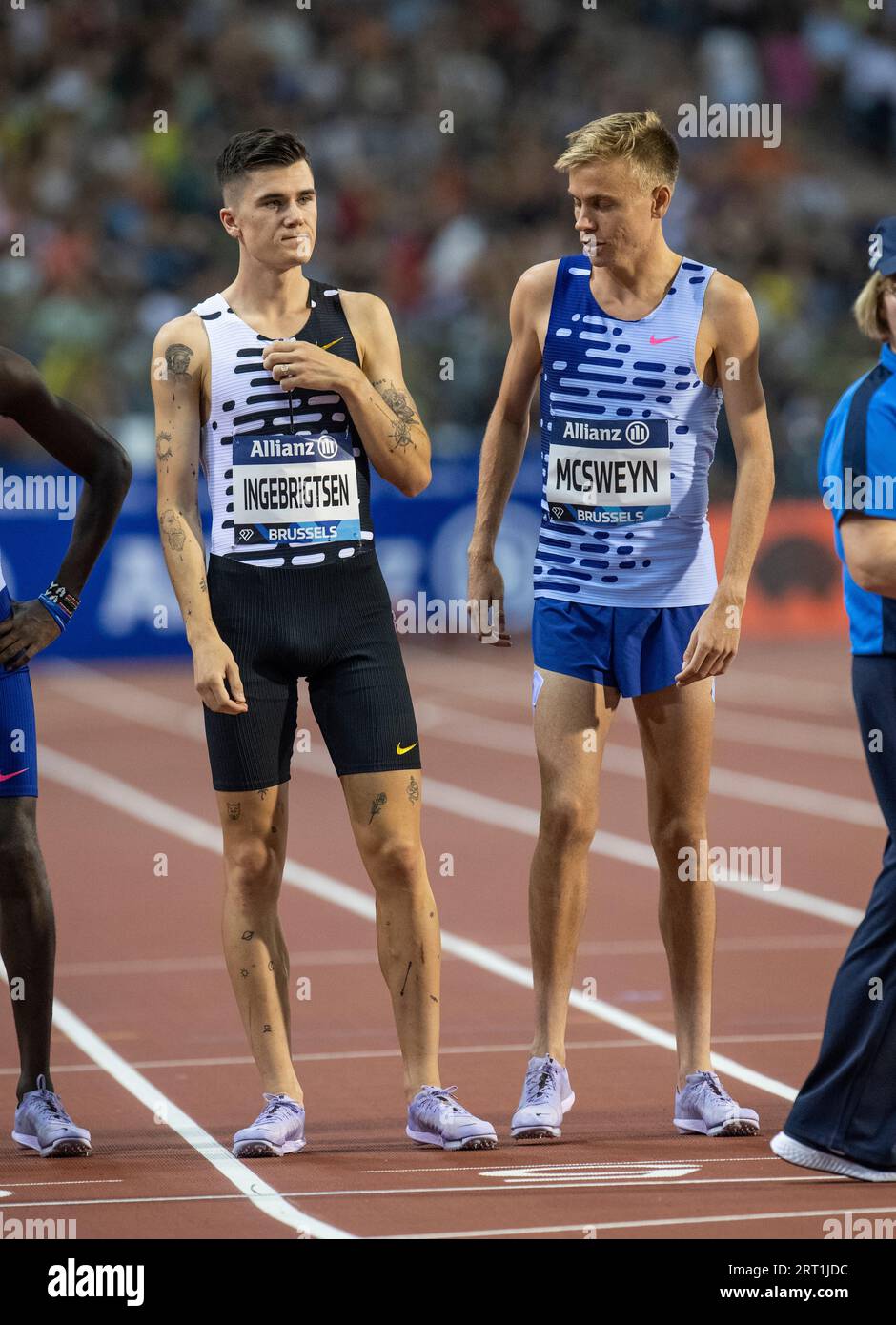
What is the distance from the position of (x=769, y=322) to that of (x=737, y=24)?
460 cm

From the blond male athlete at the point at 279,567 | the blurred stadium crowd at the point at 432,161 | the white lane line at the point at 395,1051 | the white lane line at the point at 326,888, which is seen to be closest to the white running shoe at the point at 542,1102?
the blond male athlete at the point at 279,567

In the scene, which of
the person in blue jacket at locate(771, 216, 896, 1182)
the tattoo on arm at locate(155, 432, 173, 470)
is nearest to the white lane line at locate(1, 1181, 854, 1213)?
the person in blue jacket at locate(771, 216, 896, 1182)

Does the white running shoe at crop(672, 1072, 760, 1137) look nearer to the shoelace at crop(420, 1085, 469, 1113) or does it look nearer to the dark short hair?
the shoelace at crop(420, 1085, 469, 1113)

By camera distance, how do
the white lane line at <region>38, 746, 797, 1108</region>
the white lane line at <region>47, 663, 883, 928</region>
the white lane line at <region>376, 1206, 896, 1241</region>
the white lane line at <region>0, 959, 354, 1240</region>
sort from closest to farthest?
the white lane line at <region>376, 1206, 896, 1241</region> → the white lane line at <region>0, 959, 354, 1240</region> → the white lane line at <region>38, 746, 797, 1108</region> → the white lane line at <region>47, 663, 883, 928</region>

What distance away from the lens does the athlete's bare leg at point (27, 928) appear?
5.55 metres

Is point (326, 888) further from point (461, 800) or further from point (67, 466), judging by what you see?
point (67, 466)

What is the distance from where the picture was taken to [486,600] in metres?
5.73

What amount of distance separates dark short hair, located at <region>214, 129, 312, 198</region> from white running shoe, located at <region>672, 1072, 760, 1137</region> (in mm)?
2566

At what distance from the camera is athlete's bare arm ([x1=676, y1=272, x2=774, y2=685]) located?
5.35 metres

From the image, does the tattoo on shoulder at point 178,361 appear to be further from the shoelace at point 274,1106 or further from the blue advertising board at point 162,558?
the blue advertising board at point 162,558

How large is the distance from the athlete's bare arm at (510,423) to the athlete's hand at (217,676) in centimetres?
74

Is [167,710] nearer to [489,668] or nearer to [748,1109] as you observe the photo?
[489,668]

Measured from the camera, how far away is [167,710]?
16.2 metres
